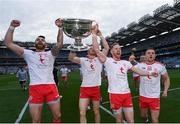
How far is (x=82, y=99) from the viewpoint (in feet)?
25.6

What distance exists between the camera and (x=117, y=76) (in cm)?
649

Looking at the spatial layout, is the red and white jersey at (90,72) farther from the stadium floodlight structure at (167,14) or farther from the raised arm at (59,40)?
the stadium floodlight structure at (167,14)

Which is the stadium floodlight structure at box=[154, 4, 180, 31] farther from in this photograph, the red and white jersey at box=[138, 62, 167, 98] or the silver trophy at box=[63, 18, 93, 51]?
the silver trophy at box=[63, 18, 93, 51]

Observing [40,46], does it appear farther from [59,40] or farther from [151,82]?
[151,82]

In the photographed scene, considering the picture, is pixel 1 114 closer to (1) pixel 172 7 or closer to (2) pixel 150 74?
(2) pixel 150 74

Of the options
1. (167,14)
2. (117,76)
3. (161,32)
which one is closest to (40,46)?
(117,76)

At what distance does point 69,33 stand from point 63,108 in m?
6.23

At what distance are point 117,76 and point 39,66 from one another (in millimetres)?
1537

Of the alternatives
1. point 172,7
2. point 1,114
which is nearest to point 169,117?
point 1,114

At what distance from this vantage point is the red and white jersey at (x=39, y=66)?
6.24 m

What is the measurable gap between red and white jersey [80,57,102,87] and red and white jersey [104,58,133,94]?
1356 millimetres

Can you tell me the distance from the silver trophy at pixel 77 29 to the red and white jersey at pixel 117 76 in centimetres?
71

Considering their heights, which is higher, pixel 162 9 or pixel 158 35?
→ pixel 162 9

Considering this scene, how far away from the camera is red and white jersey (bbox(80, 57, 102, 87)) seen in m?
7.92
